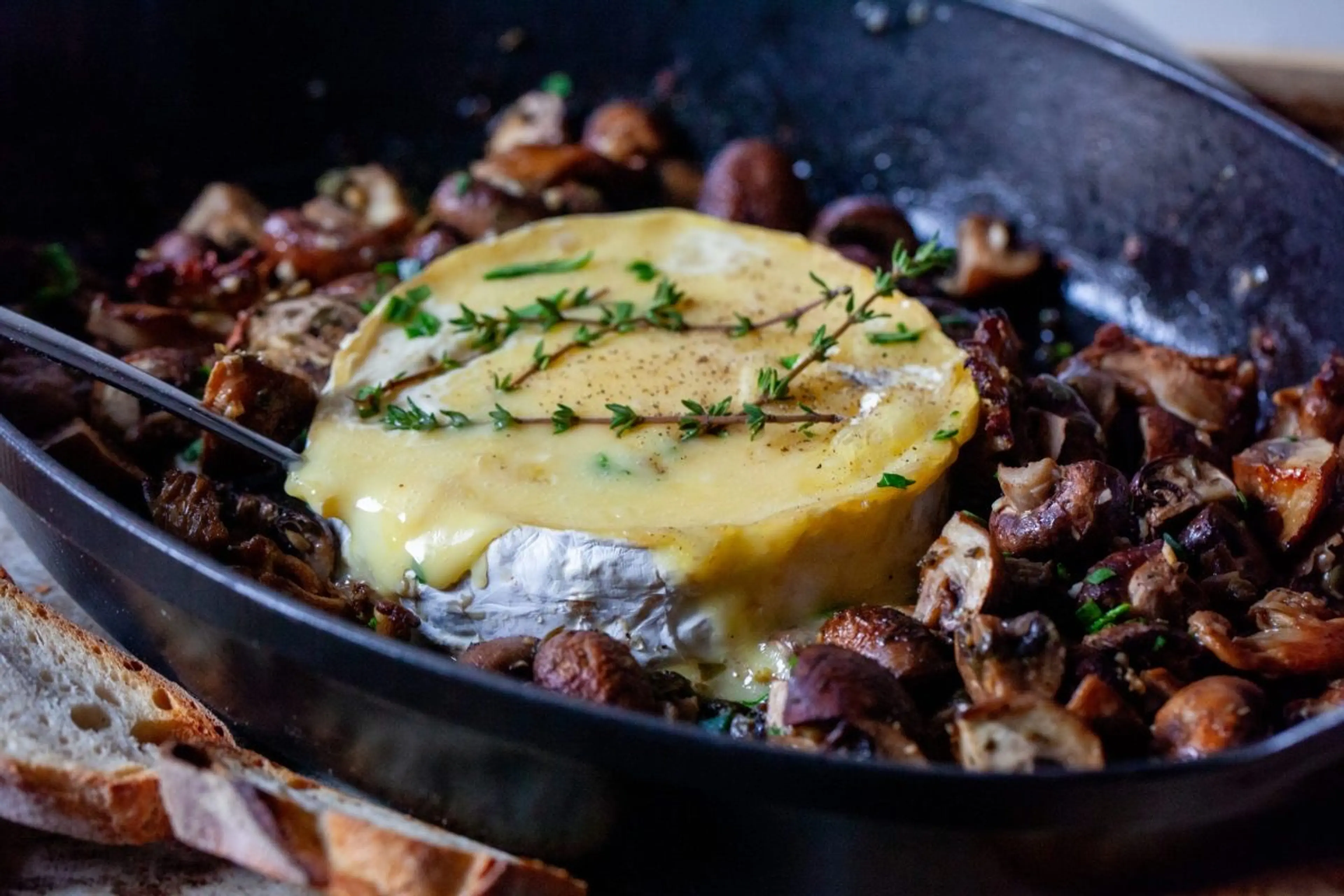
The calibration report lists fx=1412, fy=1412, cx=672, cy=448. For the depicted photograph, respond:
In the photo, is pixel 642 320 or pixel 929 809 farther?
pixel 642 320

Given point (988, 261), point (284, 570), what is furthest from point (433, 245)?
point (988, 261)

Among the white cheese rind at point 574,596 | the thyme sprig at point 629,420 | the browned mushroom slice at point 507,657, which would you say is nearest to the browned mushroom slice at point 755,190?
the thyme sprig at point 629,420

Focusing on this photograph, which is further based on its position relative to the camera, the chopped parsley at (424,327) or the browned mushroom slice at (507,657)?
the chopped parsley at (424,327)

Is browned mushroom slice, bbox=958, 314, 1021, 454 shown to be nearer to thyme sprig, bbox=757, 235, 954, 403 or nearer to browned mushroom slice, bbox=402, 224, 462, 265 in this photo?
thyme sprig, bbox=757, 235, 954, 403

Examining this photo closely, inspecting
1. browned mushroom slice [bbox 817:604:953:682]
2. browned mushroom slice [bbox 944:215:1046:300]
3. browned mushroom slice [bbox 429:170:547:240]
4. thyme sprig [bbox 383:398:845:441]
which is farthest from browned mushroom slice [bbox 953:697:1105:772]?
browned mushroom slice [bbox 429:170:547:240]

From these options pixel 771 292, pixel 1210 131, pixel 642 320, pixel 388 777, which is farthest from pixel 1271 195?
pixel 388 777

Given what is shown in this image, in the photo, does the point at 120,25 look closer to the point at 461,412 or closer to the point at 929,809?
the point at 461,412

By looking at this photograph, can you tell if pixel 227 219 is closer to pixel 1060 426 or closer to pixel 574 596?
pixel 574 596

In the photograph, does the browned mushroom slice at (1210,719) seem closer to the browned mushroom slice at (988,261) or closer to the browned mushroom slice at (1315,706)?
the browned mushroom slice at (1315,706)
